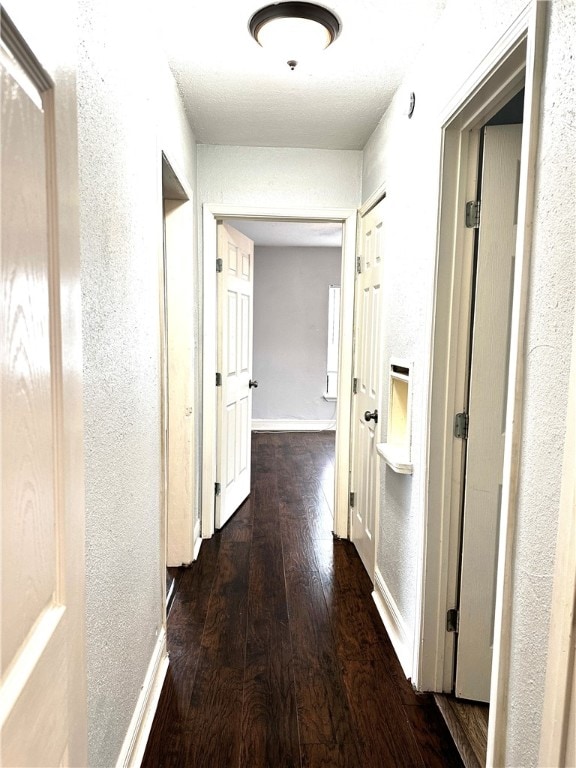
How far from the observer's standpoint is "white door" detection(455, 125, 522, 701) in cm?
174

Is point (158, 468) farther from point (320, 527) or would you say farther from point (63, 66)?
point (320, 527)

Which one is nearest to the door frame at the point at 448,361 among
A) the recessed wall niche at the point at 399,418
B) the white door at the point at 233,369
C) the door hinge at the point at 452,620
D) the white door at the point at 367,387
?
the door hinge at the point at 452,620

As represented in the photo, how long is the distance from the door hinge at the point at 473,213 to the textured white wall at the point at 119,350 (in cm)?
109

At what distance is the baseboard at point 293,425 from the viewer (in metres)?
7.01

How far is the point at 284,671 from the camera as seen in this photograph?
2090 millimetres

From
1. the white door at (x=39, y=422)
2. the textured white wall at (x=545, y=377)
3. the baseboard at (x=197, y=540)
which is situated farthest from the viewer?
the baseboard at (x=197, y=540)

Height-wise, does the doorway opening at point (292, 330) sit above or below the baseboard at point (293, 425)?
above

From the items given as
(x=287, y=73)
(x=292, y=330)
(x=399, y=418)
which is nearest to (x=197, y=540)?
(x=399, y=418)

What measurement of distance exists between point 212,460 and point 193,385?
0.58m

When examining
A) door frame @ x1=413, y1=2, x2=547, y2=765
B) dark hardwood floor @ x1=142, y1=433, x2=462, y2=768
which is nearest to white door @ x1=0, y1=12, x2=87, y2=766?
dark hardwood floor @ x1=142, y1=433, x2=462, y2=768

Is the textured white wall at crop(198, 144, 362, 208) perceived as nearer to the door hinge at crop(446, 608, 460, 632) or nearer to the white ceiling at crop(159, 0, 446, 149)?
the white ceiling at crop(159, 0, 446, 149)

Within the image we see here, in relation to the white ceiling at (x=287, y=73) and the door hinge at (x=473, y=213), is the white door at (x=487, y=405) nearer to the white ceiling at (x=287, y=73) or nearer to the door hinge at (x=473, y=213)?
the door hinge at (x=473, y=213)

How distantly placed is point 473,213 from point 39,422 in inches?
62.8

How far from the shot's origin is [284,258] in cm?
681
